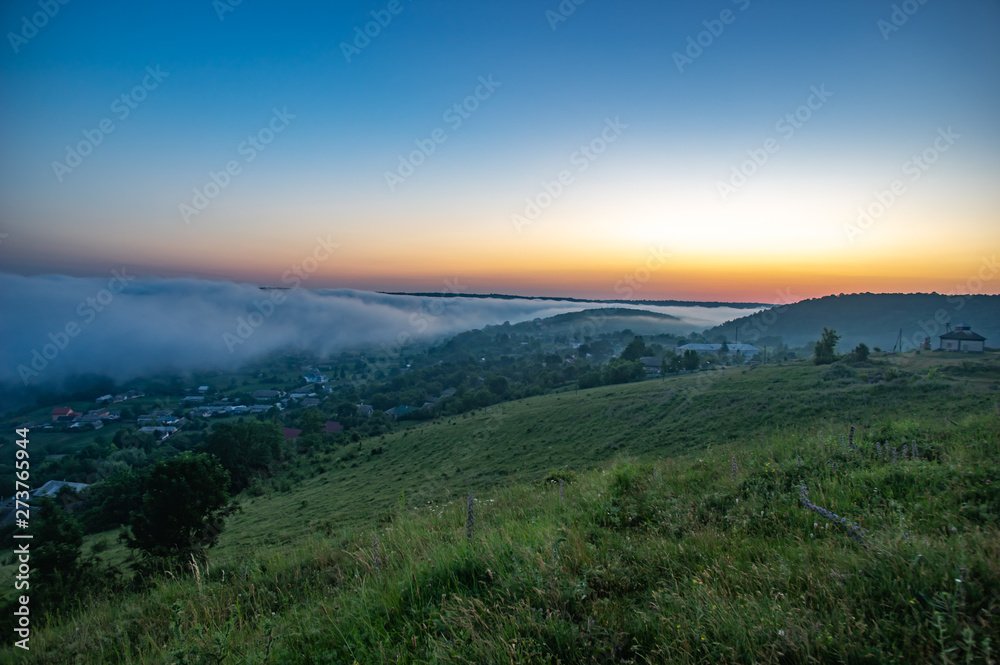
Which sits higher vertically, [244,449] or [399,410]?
[244,449]

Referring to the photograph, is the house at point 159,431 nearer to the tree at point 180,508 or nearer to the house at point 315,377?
the tree at point 180,508

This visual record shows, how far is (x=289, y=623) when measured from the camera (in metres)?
3.35

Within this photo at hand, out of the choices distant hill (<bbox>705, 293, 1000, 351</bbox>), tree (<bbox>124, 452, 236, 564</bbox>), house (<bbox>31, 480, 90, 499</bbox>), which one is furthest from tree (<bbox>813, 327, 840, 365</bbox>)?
distant hill (<bbox>705, 293, 1000, 351</bbox>)

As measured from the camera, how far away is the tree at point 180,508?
592 inches

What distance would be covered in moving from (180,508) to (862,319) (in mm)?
180973

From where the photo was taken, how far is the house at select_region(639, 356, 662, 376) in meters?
71.6

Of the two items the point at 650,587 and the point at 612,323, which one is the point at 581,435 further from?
the point at 612,323

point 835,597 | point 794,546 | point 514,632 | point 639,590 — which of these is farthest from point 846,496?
point 514,632

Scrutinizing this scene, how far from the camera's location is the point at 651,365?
78625 millimetres

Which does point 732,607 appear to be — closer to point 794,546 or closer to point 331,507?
point 794,546

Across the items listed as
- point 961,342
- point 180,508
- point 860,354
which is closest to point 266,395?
point 180,508

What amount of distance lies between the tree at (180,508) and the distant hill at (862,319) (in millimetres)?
137336

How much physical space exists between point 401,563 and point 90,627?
3.57 meters

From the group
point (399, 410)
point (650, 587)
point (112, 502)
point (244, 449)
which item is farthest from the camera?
point (399, 410)
